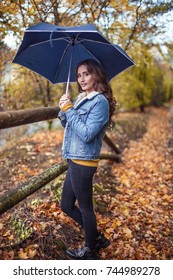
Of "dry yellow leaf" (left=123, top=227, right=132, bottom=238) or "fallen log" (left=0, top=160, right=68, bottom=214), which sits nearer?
"fallen log" (left=0, top=160, right=68, bottom=214)

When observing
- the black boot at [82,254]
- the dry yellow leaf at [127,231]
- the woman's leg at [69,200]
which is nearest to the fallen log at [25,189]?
the woman's leg at [69,200]

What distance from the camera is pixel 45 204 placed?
3.92 meters

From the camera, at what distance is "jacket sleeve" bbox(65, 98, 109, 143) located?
2.47 meters

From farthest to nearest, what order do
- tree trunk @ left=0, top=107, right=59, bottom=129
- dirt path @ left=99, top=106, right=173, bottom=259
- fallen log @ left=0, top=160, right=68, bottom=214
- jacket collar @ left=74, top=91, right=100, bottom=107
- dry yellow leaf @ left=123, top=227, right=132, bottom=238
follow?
dry yellow leaf @ left=123, top=227, right=132, bottom=238
dirt path @ left=99, top=106, right=173, bottom=259
fallen log @ left=0, top=160, right=68, bottom=214
jacket collar @ left=74, top=91, right=100, bottom=107
tree trunk @ left=0, top=107, right=59, bottom=129

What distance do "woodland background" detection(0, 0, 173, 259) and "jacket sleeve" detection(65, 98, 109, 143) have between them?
1.43 meters

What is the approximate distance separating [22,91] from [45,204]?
5.98 metres

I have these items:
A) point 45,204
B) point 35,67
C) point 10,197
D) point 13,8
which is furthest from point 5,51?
point 10,197

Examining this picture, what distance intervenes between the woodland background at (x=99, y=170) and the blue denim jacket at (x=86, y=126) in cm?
120

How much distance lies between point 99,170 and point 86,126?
11.4 feet

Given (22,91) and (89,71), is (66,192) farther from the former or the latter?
(22,91)

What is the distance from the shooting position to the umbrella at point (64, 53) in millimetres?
2777

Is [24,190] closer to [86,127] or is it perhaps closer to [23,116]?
[23,116]

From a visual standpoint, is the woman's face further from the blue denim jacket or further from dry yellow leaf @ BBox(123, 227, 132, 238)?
dry yellow leaf @ BBox(123, 227, 132, 238)

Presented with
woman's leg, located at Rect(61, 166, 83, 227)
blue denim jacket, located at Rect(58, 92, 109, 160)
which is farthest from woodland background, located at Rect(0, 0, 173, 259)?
blue denim jacket, located at Rect(58, 92, 109, 160)
